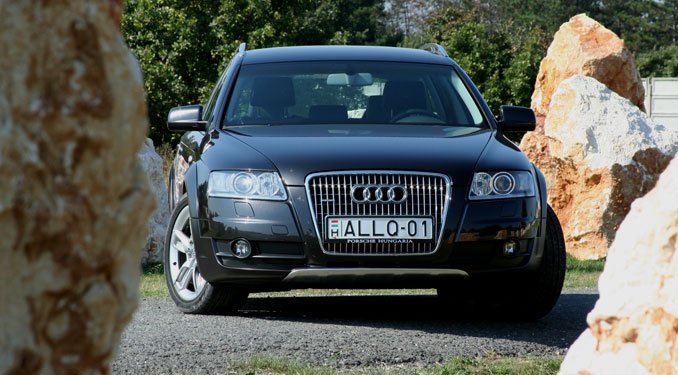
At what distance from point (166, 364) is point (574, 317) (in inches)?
120

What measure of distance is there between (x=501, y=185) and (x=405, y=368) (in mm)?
1732

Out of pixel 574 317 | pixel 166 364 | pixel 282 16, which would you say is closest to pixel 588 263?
pixel 574 317

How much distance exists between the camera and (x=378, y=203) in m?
6.63

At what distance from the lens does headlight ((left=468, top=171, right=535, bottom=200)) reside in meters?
6.75

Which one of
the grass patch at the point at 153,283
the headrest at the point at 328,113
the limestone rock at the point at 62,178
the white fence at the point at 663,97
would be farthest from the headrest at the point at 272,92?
the white fence at the point at 663,97

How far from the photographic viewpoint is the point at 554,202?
13.9m

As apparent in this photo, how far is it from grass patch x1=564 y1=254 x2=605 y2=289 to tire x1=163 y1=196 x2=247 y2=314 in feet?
12.4

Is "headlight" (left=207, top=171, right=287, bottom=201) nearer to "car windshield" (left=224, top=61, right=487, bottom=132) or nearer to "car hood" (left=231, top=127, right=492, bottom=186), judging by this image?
"car hood" (left=231, top=127, right=492, bottom=186)

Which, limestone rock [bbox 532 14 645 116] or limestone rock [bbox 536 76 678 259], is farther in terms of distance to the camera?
limestone rock [bbox 532 14 645 116]

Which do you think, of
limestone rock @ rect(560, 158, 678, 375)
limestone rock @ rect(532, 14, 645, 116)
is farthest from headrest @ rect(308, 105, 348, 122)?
limestone rock @ rect(532, 14, 645, 116)

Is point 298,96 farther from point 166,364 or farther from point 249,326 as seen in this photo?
point 166,364

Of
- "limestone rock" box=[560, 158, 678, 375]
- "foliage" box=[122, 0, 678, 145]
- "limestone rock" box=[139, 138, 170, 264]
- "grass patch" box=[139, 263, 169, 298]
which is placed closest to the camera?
"limestone rock" box=[560, 158, 678, 375]

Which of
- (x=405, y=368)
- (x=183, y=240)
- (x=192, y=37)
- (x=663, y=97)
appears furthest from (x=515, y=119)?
(x=663, y=97)

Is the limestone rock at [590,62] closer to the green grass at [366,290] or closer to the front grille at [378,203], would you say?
the green grass at [366,290]
